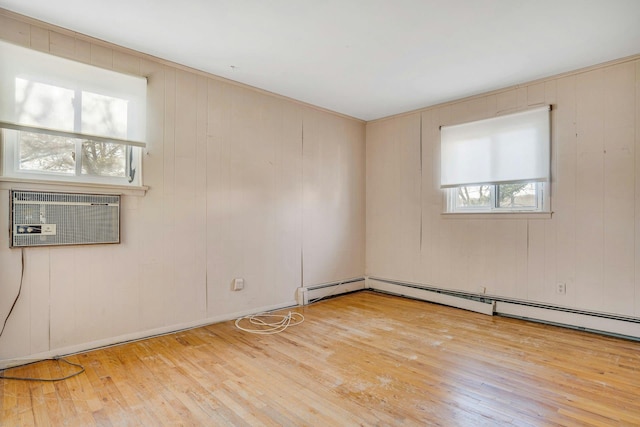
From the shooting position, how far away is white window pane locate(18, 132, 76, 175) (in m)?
2.41

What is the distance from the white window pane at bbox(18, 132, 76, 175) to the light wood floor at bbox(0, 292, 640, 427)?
1.40 meters

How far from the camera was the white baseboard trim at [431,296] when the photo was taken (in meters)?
3.75

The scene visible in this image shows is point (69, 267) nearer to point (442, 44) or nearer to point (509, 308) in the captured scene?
point (442, 44)

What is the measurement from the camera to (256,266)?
12.1ft

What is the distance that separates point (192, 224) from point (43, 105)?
1.40 m

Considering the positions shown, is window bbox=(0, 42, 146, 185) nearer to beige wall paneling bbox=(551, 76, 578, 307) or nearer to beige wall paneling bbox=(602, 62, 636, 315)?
beige wall paneling bbox=(551, 76, 578, 307)

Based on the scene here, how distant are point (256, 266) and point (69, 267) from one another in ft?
5.42

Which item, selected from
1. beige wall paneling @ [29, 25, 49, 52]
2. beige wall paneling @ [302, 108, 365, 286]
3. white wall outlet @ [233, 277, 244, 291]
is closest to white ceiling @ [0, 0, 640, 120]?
beige wall paneling @ [29, 25, 49, 52]

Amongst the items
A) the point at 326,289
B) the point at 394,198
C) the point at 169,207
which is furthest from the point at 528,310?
the point at 169,207

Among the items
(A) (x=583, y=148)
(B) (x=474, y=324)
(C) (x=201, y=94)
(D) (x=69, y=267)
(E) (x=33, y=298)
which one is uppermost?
(C) (x=201, y=94)

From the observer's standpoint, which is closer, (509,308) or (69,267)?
(69,267)

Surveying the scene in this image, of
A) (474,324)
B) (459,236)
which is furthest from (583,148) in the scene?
(474,324)

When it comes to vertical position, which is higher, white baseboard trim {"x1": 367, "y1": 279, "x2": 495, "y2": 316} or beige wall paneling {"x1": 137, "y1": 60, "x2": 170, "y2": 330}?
beige wall paneling {"x1": 137, "y1": 60, "x2": 170, "y2": 330}

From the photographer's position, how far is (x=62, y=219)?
2500 millimetres
